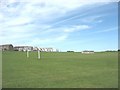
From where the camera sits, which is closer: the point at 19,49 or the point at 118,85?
the point at 118,85

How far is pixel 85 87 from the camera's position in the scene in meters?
13.2

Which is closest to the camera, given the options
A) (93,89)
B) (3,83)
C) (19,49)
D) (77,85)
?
(93,89)

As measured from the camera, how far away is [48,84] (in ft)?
46.1

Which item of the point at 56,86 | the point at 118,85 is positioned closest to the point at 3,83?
the point at 56,86

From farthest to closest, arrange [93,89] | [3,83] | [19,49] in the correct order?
1. [19,49]
2. [3,83]
3. [93,89]

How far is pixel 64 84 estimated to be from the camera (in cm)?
1409

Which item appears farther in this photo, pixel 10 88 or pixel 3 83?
pixel 3 83

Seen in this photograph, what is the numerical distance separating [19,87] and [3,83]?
176 centimetres

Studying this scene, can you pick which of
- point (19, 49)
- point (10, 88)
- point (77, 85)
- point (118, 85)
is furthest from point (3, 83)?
point (19, 49)

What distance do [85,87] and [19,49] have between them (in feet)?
255

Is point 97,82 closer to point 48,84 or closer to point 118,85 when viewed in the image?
point 118,85

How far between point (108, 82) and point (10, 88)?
17.0 feet

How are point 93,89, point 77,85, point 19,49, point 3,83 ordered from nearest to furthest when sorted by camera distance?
point 93,89, point 77,85, point 3,83, point 19,49

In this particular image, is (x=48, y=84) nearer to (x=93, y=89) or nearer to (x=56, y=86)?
(x=56, y=86)
